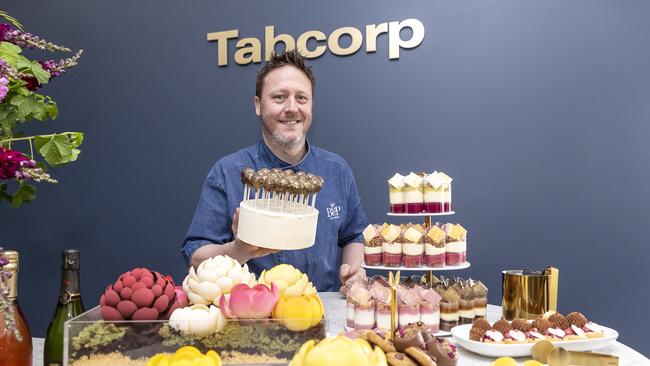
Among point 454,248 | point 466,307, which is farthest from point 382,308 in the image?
point 454,248

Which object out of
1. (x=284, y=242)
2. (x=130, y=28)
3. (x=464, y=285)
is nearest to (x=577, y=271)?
(x=464, y=285)

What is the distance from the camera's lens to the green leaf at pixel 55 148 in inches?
35.8

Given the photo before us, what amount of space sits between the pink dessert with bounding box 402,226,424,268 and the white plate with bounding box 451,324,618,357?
34 centimetres

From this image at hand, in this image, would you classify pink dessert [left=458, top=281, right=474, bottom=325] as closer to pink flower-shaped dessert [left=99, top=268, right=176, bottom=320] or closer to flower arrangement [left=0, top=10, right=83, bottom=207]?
pink flower-shaped dessert [left=99, top=268, right=176, bottom=320]

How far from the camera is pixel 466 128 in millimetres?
2707

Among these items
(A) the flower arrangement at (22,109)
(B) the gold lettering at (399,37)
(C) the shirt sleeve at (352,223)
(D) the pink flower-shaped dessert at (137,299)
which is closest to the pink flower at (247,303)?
(D) the pink flower-shaped dessert at (137,299)

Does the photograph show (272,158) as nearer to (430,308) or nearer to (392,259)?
(392,259)

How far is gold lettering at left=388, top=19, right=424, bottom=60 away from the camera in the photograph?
2754 millimetres

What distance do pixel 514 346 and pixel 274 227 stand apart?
63 cm

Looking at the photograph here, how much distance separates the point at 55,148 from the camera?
0.92 metres

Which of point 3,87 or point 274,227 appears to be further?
point 274,227

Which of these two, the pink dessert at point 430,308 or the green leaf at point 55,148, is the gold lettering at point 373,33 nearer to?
the pink dessert at point 430,308

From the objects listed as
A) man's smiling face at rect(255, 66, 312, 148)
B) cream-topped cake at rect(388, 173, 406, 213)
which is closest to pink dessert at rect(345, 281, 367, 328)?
cream-topped cake at rect(388, 173, 406, 213)

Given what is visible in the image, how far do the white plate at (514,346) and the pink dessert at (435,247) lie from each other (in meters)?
0.33
